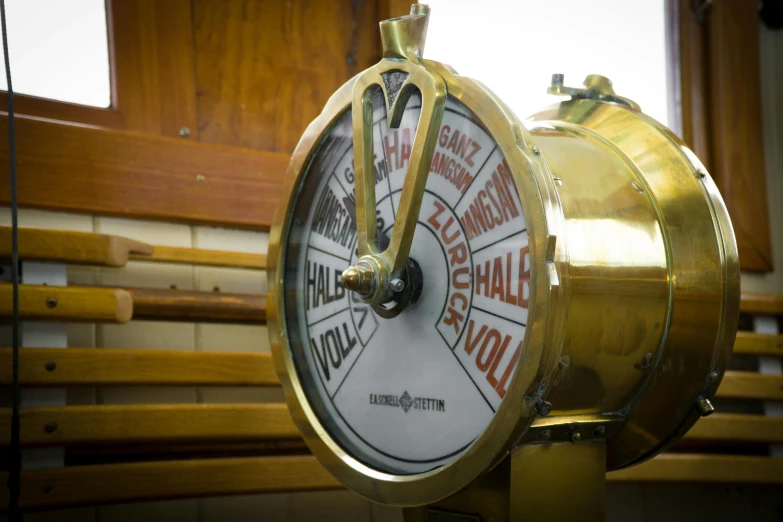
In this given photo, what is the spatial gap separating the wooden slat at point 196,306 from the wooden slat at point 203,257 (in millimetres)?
47

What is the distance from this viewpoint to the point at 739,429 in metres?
1.61

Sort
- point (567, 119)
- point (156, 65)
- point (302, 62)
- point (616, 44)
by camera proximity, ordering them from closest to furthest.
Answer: point (567, 119) → point (156, 65) → point (302, 62) → point (616, 44)

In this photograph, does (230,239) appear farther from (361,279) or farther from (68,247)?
(361,279)

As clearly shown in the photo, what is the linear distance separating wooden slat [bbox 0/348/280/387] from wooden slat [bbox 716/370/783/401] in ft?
2.81

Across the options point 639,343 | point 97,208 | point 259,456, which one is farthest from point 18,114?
point 639,343

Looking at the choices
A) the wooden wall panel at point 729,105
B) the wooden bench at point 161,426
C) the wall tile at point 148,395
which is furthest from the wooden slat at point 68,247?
the wooden wall panel at point 729,105

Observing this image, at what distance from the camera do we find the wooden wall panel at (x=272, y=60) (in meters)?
1.41

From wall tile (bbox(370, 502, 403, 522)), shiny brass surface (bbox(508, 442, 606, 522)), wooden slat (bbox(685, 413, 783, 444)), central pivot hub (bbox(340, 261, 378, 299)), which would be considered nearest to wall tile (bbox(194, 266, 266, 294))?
wall tile (bbox(370, 502, 403, 522))

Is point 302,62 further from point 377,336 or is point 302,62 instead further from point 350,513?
point 350,513

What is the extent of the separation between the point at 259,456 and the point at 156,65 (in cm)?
65

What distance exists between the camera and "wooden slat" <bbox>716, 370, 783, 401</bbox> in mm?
1601

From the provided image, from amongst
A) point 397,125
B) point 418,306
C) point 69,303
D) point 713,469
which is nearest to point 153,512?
point 69,303

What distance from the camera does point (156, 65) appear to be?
1.36 meters

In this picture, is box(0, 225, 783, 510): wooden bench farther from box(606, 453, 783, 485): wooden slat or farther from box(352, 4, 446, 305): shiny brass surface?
box(352, 4, 446, 305): shiny brass surface
